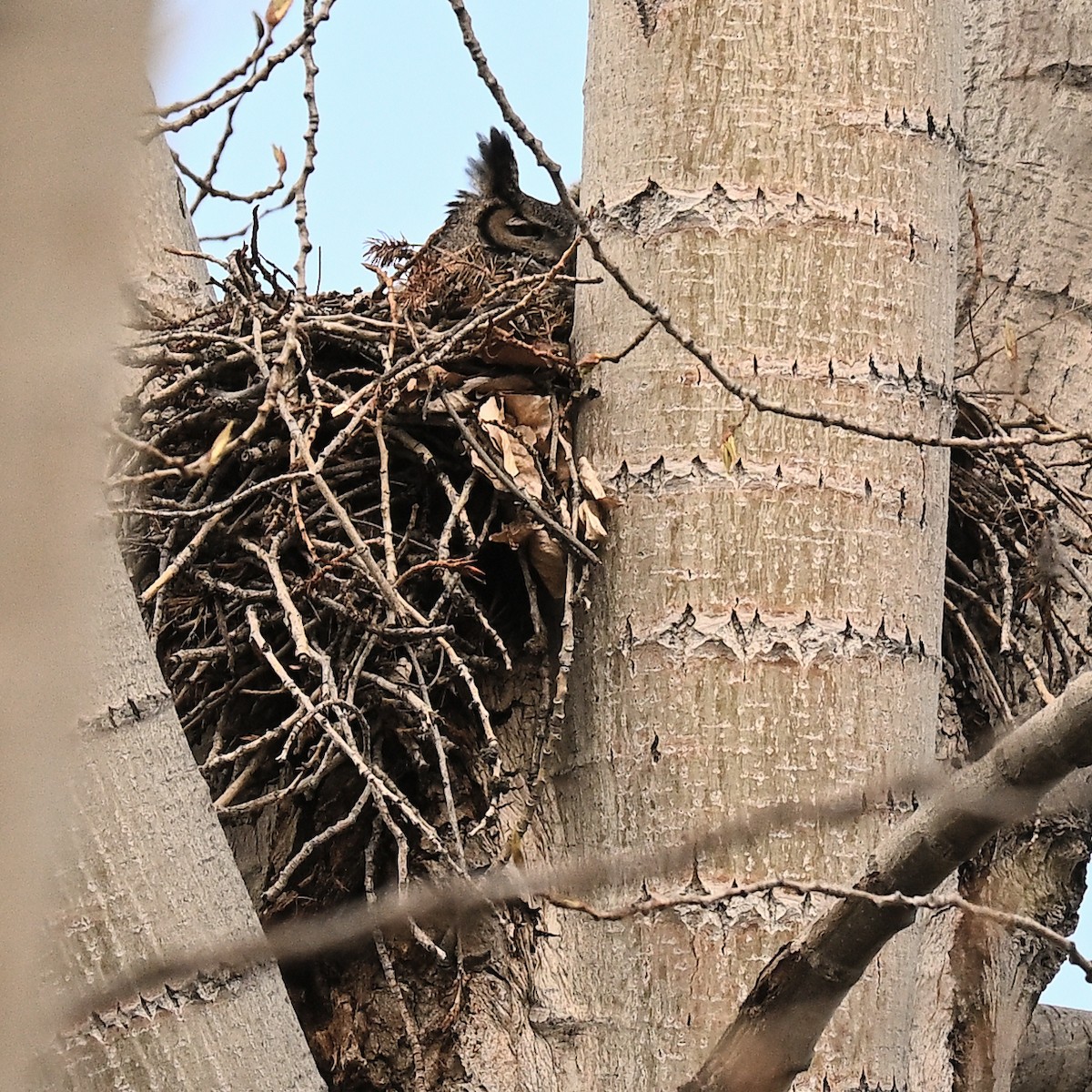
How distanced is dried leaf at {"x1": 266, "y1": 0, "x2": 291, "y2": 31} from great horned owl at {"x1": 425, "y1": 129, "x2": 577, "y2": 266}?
1.37 m

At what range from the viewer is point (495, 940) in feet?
5.33

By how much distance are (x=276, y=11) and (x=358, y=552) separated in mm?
616

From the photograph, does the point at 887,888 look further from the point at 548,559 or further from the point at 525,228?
the point at 525,228

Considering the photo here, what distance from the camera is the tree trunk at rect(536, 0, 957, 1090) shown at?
1.45 meters

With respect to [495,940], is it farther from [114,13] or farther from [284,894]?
[114,13]

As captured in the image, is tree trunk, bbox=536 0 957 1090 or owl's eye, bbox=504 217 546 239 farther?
owl's eye, bbox=504 217 546 239

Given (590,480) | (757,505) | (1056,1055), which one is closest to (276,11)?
(590,480)

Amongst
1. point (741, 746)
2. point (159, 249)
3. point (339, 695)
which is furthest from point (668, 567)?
point (159, 249)

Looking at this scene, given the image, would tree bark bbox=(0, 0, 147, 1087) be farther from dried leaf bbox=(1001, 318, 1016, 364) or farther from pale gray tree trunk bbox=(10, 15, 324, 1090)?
dried leaf bbox=(1001, 318, 1016, 364)

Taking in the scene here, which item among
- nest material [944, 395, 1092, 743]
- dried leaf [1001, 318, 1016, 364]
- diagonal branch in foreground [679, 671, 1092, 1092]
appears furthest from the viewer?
dried leaf [1001, 318, 1016, 364]

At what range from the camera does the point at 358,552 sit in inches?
61.9

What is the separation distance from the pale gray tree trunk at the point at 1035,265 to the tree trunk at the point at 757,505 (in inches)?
9.7

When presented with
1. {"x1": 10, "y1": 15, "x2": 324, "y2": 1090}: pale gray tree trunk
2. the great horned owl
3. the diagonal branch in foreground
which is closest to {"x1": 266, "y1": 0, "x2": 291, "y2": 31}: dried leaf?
the diagonal branch in foreground

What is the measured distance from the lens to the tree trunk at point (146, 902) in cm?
107
